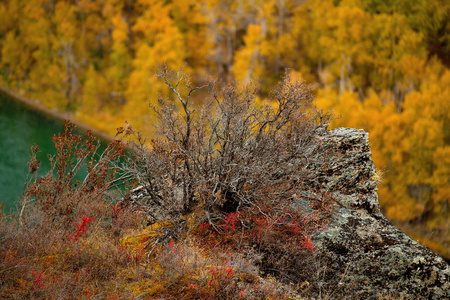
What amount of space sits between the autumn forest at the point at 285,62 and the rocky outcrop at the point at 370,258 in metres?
1.26

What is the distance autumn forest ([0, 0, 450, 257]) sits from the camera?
66.1 feet

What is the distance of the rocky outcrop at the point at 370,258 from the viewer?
6.83m

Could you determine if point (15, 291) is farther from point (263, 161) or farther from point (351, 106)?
point (351, 106)

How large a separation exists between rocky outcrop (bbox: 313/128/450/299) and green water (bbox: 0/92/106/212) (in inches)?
436

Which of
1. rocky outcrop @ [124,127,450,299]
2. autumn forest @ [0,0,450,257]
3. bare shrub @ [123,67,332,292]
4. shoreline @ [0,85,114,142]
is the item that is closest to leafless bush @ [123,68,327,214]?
bare shrub @ [123,67,332,292]

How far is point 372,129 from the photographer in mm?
20141

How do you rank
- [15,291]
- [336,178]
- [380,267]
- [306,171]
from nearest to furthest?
[15,291]
[380,267]
[306,171]
[336,178]

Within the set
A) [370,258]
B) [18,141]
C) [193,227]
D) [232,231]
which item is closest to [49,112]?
[18,141]

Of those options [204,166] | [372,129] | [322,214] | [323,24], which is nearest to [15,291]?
[204,166]

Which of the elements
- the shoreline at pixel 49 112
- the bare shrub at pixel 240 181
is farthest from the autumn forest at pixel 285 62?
the bare shrub at pixel 240 181

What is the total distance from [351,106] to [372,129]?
5.25 ft

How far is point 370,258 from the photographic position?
7191 mm

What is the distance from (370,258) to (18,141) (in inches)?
1003

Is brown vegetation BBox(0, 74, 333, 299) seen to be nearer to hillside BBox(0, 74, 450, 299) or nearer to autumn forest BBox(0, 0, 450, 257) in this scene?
hillside BBox(0, 74, 450, 299)
